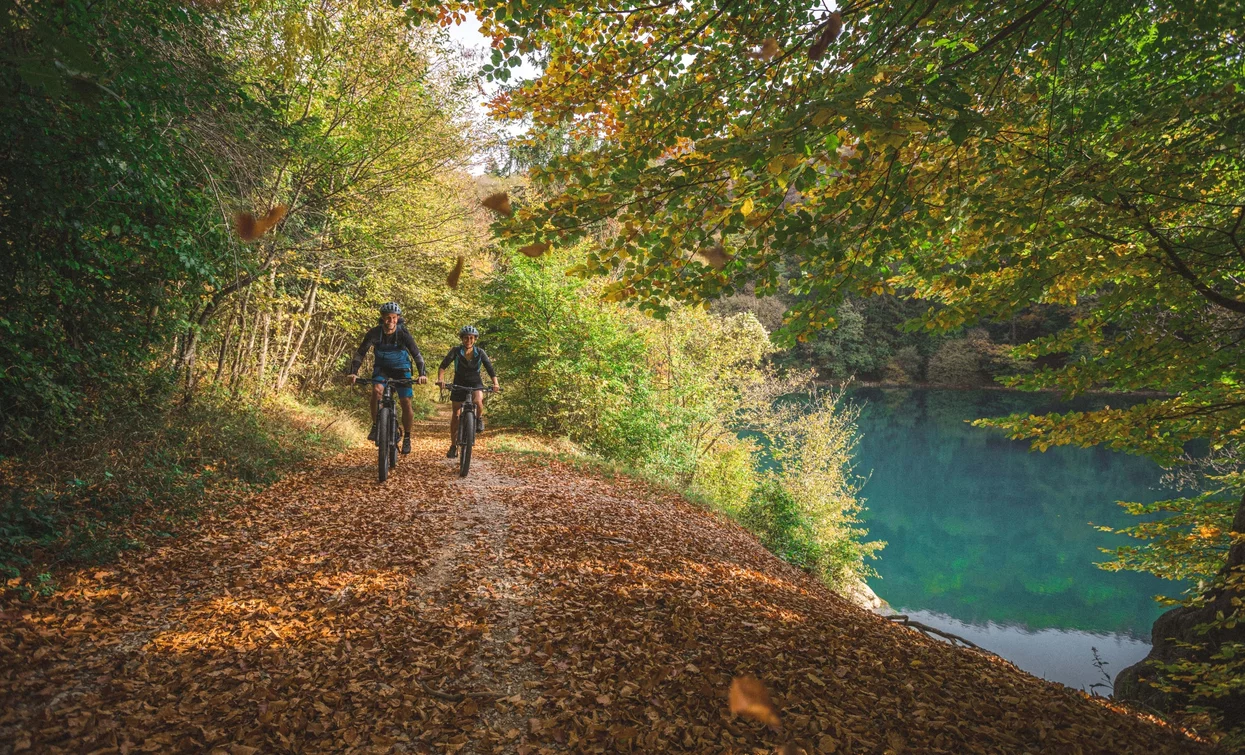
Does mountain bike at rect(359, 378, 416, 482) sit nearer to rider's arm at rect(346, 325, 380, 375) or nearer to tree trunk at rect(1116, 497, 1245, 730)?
rider's arm at rect(346, 325, 380, 375)

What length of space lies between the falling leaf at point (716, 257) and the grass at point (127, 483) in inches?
174

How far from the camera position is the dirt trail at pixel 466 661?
2496mm

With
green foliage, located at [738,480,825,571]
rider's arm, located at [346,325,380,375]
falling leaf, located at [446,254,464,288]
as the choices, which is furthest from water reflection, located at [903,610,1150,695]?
falling leaf, located at [446,254,464,288]

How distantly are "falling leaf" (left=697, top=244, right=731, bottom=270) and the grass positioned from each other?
4.43 metres

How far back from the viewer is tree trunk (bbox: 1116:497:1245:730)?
13.3 ft

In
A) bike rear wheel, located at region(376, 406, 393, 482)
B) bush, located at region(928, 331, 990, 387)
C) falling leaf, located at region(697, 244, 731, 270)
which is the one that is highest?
bush, located at region(928, 331, 990, 387)

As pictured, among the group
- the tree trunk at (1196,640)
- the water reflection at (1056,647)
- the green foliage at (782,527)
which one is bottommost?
the water reflection at (1056,647)

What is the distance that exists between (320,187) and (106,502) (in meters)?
6.53

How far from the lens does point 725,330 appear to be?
1881 cm

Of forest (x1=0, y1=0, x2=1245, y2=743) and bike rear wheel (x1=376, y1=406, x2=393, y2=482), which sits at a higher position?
forest (x1=0, y1=0, x2=1245, y2=743)

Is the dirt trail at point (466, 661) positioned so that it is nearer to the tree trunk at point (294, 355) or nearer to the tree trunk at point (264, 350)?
the tree trunk at point (264, 350)

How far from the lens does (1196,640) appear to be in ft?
15.7

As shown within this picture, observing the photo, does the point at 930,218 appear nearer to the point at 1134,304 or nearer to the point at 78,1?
the point at 1134,304

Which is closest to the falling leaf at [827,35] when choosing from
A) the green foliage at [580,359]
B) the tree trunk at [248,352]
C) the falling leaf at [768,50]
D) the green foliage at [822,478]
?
the falling leaf at [768,50]
